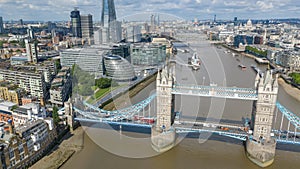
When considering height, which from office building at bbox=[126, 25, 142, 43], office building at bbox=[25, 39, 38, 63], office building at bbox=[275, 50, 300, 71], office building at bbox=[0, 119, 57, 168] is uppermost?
office building at bbox=[126, 25, 142, 43]

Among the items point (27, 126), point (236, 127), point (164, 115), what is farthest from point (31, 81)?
point (236, 127)

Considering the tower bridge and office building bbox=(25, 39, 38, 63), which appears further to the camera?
office building bbox=(25, 39, 38, 63)

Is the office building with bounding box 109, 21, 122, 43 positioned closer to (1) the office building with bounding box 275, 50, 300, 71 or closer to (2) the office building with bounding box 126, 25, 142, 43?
(2) the office building with bounding box 126, 25, 142, 43

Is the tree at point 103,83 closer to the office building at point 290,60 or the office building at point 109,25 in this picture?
the office building at point 109,25

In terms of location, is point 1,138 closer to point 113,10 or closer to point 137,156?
point 137,156

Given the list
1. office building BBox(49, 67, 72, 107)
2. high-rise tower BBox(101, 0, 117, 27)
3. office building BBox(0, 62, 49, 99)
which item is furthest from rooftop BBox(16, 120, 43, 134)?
high-rise tower BBox(101, 0, 117, 27)

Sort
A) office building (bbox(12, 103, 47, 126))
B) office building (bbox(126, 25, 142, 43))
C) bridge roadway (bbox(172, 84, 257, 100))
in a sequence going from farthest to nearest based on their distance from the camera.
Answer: office building (bbox(126, 25, 142, 43)) < office building (bbox(12, 103, 47, 126)) < bridge roadway (bbox(172, 84, 257, 100))

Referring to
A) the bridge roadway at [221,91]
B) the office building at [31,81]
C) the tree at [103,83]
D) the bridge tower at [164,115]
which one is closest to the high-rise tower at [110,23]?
the tree at [103,83]

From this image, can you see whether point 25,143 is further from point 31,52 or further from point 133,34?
point 133,34
